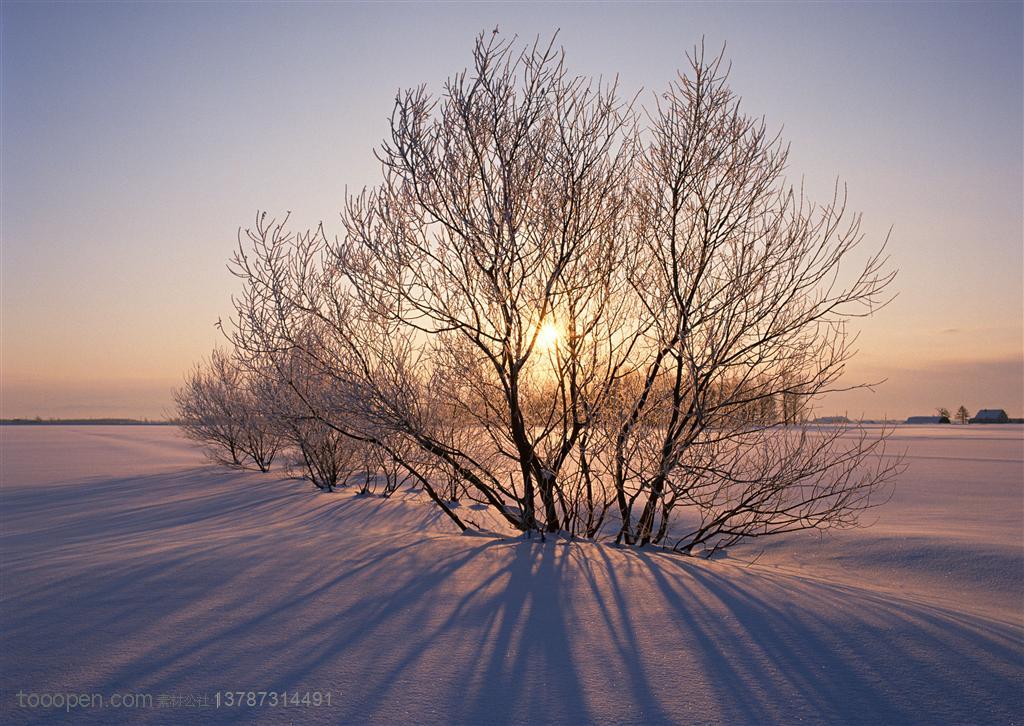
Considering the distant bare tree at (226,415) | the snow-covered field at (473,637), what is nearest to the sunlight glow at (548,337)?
the snow-covered field at (473,637)

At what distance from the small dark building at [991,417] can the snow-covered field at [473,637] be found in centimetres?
7204

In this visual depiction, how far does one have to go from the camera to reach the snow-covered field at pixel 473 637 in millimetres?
2594

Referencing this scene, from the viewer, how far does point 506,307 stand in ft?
19.2

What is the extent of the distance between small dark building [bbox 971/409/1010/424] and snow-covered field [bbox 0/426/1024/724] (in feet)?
236

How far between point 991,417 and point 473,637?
3093 inches

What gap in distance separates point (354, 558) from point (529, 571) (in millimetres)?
1264

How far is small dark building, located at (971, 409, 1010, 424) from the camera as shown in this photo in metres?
63.8

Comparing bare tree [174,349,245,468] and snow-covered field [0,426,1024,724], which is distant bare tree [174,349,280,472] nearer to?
bare tree [174,349,245,468]

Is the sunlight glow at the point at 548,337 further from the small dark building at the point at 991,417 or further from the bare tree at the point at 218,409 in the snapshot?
the small dark building at the point at 991,417

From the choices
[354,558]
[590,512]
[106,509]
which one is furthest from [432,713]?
[106,509]

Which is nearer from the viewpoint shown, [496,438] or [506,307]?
[506,307]

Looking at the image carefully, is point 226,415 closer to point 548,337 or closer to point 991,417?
point 548,337

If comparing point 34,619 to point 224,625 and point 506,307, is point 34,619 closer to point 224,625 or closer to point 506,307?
point 224,625

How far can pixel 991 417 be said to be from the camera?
65188 mm
